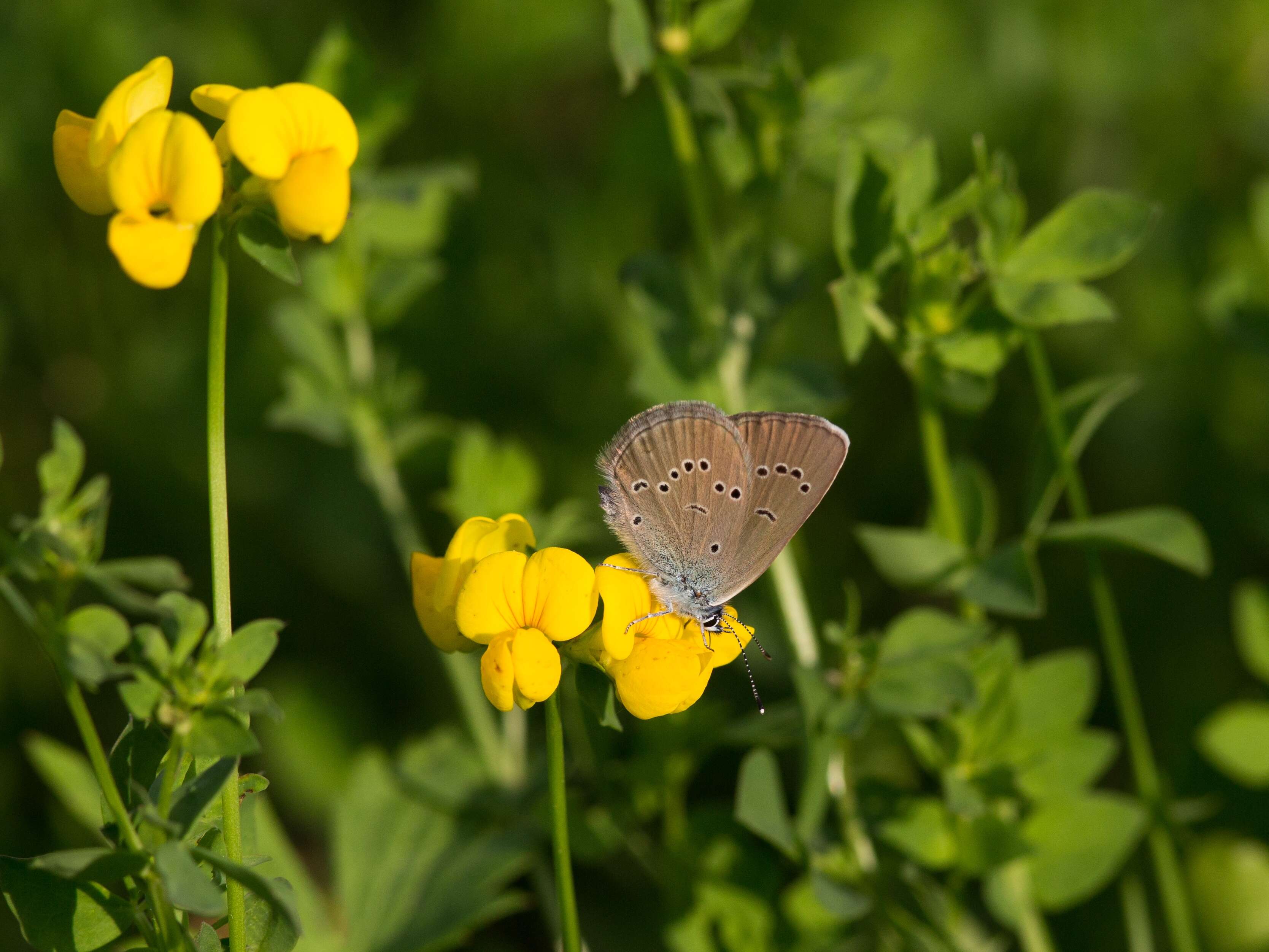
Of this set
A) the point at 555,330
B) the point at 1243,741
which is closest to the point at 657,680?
the point at 1243,741

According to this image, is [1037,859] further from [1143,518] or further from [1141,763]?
[1143,518]

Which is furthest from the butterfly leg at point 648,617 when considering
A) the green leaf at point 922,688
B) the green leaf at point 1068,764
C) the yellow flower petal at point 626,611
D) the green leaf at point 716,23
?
the green leaf at point 716,23

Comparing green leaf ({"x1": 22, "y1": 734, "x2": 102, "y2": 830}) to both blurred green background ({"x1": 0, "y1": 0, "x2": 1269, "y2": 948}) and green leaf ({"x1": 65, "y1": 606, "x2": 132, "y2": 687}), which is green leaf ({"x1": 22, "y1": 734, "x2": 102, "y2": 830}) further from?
green leaf ({"x1": 65, "y1": 606, "x2": 132, "y2": 687})

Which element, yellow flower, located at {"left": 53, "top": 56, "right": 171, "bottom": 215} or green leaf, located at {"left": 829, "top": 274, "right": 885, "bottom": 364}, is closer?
yellow flower, located at {"left": 53, "top": 56, "right": 171, "bottom": 215}

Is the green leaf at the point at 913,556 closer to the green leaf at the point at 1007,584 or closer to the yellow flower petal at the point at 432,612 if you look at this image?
the green leaf at the point at 1007,584

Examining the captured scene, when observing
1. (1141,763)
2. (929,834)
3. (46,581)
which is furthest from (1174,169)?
(46,581)

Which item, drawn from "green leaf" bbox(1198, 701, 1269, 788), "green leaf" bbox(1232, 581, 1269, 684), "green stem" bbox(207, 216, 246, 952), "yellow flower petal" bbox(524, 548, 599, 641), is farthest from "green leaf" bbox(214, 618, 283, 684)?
"green leaf" bbox(1232, 581, 1269, 684)
